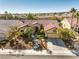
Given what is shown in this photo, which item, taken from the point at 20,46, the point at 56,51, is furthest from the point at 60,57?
the point at 20,46

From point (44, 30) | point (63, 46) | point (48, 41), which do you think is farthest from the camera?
point (44, 30)

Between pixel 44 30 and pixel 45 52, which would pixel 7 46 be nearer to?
pixel 45 52

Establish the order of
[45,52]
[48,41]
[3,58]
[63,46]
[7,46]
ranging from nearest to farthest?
[3,58] → [45,52] → [7,46] → [63,46] → [48,41]

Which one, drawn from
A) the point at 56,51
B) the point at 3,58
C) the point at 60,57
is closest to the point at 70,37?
the point at 56,51

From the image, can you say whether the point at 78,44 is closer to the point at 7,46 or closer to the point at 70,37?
the point at 70,37

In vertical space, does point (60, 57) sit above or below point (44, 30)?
below

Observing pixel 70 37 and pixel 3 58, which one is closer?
pixel 3 58
